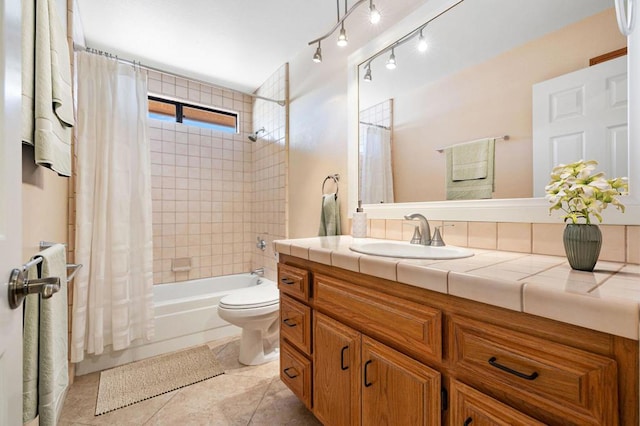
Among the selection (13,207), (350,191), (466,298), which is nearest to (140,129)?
(350,191)

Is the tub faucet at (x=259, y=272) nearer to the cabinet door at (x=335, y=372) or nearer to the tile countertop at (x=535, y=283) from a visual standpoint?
the cabinet door at (x=335, y=372)

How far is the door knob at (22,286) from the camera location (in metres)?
0.55

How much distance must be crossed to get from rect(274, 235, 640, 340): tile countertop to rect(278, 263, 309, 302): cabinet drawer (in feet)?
1.04

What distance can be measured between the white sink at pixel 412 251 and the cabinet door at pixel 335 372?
1.05 feet

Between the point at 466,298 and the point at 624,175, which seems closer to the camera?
the point at 466,298

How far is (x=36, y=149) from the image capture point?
→ 0.92m

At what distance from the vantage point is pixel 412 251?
4.07 feet

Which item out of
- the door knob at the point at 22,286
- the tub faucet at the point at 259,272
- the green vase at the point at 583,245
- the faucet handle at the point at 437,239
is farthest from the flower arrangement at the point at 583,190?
the tub faucet at the point at 259,272

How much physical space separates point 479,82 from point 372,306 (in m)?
1.09

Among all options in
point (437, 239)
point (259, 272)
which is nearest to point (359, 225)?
point (437, 239)

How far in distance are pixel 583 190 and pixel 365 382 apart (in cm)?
90

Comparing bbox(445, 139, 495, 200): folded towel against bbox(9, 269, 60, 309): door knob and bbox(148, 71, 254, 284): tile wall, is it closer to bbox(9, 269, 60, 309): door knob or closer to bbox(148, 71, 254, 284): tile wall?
bbox(9, 269, 60, 309): door knob

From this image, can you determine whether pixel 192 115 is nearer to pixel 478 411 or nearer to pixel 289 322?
pixel 289 322

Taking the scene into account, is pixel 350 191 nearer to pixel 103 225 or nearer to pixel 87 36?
pixel 103 225
